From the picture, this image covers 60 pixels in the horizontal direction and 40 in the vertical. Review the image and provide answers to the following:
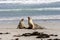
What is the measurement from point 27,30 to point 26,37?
2221mm

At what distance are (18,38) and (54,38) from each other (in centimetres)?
143

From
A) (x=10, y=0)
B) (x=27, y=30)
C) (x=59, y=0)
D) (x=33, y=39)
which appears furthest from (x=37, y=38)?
(x=10, y=0)

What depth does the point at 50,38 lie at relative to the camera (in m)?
11.3

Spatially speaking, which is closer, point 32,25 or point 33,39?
point 33,39

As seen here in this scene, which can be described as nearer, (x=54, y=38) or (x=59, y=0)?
(x=54, y=38)

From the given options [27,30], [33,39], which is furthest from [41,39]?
[27,30]

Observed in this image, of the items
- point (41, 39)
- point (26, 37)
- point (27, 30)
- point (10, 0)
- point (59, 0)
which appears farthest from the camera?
point (10, 0)

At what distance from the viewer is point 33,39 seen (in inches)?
440

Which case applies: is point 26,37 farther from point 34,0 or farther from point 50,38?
point 34,0

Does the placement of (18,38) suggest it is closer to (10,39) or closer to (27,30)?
(10,39)

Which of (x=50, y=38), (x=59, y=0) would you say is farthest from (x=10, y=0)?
(x=50, y=38)

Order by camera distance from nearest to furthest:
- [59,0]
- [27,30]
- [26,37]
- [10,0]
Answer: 1. [26,37]
2. [27,30]
3. [59,0]
4. [10,0]

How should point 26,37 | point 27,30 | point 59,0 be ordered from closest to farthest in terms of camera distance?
point 26,37 < point 27,30 < point 59,0

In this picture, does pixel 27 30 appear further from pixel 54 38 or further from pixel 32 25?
pixel 54 38
